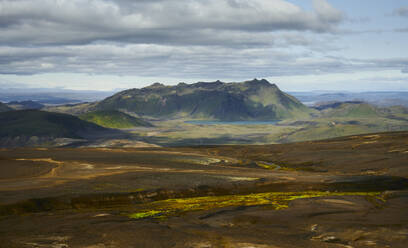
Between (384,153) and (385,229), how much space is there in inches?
4051

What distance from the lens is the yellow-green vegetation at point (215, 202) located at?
66.7 metres

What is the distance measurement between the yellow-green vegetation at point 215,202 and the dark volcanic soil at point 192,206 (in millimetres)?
189

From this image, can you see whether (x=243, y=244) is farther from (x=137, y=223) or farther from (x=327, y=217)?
(x=327, y=217)

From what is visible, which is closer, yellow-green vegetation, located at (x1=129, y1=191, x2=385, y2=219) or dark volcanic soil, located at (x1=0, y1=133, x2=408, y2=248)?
dark volcanic soil, located at (x1=0, y1=133, x2=408, y2=248)

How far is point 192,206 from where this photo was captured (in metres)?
72.9

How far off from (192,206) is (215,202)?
6424mm

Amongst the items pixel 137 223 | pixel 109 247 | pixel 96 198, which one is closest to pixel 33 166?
pixel 96 198

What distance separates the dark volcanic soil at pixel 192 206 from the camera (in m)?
48.4

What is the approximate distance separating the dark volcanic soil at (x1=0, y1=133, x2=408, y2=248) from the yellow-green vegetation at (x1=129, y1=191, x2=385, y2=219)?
19 centimetres

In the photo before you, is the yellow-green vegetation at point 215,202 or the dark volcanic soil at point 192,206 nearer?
the dark volcanic soil at point 192,206

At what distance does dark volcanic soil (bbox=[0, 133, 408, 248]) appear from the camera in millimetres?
48375

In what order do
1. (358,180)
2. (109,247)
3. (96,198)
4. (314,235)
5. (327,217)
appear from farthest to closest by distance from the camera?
(358,180) → (96,198) → (327,217) → (314,235) → (109,247)

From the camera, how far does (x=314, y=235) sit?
51281 millimetres

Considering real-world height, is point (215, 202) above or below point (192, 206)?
below
